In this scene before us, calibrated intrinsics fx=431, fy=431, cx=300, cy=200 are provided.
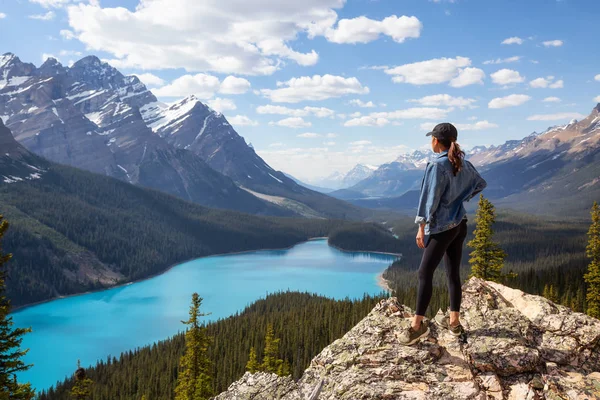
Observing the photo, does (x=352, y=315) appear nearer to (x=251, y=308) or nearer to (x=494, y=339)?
(x=251, y=308)

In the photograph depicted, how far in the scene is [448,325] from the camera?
9.07m

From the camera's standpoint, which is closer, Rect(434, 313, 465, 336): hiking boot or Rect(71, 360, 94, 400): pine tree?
Rect(434, 313, 465, 336): hiking boot

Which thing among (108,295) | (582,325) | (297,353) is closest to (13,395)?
(582,325)

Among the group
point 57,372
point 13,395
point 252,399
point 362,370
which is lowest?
point 57,372

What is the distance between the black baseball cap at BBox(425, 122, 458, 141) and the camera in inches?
339

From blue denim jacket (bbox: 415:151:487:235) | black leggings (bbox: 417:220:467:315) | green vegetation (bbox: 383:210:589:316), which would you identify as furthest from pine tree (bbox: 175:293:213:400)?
green vegetation (bbox: 383:210:589:316)

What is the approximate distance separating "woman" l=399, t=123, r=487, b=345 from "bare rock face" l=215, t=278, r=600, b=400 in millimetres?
474

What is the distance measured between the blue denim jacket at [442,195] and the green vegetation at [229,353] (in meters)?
53.3

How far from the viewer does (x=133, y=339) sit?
99.2 metres

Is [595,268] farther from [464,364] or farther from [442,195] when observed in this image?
[442,195]

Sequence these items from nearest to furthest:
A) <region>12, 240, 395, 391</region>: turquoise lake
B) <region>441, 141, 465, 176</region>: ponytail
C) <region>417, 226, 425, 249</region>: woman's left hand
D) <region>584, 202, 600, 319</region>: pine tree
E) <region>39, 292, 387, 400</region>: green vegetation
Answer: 1. <region>441, 141, 465, 176</region>: ponytail
2. <region>417, 226, 425, 249</region>: woman's left hand
3. <region>584, 202, 600, 319</region>: pine tree
4. <region>39, 292, 387, 400</region>: green vegetation
5. <region>12, 240, 395, 391</region>: turquoise lake

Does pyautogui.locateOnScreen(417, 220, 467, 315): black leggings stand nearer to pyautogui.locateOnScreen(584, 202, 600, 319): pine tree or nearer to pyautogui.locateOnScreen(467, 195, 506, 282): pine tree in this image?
pyautogui.locateOnScreen(467, 195, 506, 282): pine tree

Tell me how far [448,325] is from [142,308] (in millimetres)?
133114

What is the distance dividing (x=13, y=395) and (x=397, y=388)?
1427 centimetres
